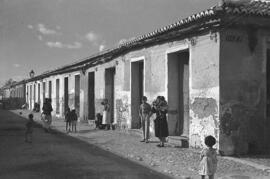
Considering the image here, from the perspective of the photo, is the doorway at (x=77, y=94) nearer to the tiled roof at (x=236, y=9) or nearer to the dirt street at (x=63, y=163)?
the dirt street at (x=63, y=163)

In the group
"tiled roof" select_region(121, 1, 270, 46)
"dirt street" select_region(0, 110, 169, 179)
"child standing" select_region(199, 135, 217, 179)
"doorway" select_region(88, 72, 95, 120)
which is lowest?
"dirt street" select_region(0, 110, 169, 179)

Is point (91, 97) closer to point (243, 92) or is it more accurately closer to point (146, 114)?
point (146, 114)

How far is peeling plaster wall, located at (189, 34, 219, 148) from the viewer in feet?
30.9

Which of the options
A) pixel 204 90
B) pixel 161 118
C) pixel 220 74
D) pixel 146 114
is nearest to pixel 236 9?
pixel 220 74

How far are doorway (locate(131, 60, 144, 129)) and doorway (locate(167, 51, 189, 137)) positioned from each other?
2.81 m

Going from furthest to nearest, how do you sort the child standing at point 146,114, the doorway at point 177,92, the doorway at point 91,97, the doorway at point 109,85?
1. the doorway at point 91,97
2. the doorway at point 109,85
3. the doorway at point 177,92
4. the child standing at point 146,114

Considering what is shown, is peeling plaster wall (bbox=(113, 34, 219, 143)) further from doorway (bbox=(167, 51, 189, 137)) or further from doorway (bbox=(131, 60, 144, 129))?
doorway (bbox=(131, 60, 144, 129))

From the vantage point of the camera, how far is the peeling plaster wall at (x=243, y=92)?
9344 millimetres

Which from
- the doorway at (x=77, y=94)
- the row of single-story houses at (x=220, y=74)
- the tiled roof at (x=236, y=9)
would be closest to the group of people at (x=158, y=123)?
the row of single-story houses at (x=220, y=74)

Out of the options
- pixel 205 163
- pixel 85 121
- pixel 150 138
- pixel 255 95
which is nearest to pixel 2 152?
pixel 150 138

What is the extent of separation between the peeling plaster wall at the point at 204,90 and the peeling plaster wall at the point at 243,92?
0.18 m

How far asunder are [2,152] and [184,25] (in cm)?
594

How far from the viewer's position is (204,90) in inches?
389

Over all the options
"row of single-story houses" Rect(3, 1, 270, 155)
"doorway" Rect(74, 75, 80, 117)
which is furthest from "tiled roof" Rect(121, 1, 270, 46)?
"doorway" Rect(74, 75, 80, 117)
